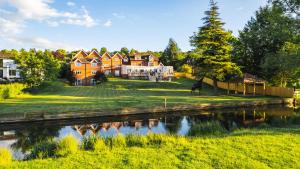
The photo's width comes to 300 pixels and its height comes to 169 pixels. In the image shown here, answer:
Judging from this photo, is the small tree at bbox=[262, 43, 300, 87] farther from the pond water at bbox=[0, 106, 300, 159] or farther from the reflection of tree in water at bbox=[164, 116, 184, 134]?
the reflection of tree in water at bbox=[164, 116, 184, 134]

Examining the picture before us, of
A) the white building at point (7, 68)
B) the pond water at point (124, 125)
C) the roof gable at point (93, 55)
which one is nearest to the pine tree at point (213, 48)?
the pond water at point (124, 125)

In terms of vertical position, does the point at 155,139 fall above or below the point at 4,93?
below

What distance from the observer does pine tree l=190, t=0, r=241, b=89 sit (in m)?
34.5

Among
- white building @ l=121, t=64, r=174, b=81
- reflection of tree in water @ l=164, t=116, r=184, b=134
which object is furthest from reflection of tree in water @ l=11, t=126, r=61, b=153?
white building @ l=121, t=64, r=174, b=81

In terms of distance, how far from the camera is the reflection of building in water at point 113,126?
1742cm

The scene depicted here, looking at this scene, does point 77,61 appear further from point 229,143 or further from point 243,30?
point 229,143

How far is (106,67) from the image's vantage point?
63.4 m

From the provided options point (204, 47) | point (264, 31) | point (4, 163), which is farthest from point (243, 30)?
point (4, 163)

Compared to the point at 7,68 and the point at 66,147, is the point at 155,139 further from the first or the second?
the point at 7,68

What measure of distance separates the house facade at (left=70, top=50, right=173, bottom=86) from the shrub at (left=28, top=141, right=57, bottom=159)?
1822 inches

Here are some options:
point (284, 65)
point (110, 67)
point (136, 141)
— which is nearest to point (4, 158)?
point (136, 141)

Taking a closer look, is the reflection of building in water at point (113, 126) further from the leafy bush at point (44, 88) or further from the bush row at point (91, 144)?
the leafy bush at point (44, 88)

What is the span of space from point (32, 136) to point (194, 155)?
11.4m

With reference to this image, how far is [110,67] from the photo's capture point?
64062 mm
